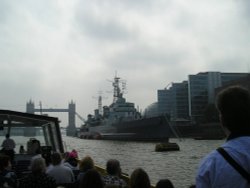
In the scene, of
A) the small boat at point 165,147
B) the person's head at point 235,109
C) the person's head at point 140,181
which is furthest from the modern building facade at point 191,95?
the person's head at point 235,109

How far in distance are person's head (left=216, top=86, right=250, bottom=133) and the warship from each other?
260ft

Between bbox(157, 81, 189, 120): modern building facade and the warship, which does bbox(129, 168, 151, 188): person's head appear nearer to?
the warship

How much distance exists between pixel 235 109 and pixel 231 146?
0.27 metres

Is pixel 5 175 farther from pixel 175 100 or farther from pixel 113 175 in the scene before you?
pixel 175 100

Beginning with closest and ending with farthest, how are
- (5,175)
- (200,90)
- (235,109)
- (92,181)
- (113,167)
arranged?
1. (235,109)
2. (92,181)
3. (113,167)
4. (5,175)
5. (200,90)

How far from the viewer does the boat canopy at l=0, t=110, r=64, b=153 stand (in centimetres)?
1501

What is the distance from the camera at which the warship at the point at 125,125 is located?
83188mm

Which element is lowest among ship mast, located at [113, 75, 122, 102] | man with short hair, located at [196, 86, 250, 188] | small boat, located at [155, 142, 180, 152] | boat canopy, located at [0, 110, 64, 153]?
small boat, located at [155, 142, 180, 152]

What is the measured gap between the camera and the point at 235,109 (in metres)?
2.62

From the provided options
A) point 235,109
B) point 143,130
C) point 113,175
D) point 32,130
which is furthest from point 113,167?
point 143,130

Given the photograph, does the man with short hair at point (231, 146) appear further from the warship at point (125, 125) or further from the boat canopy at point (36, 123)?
the warship at point (125, 125)

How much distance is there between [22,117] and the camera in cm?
1524

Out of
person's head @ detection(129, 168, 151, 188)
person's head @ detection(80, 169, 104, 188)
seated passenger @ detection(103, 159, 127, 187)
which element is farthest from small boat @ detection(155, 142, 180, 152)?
person's head @ detection(80, 169, 104, 188)

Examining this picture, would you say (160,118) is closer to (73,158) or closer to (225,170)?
(73,158)
